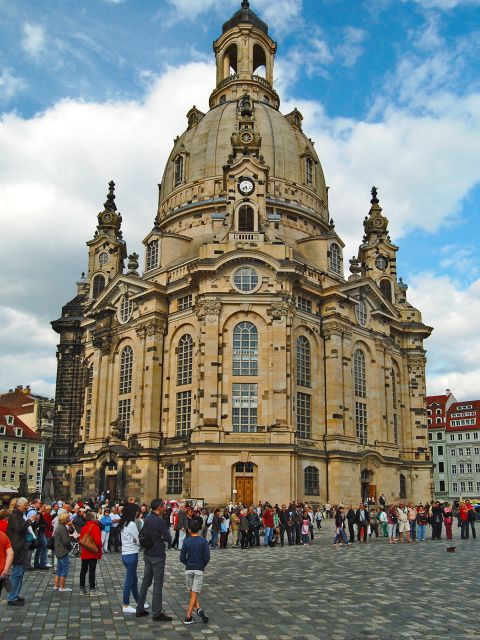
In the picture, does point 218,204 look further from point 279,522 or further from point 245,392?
point 279,522

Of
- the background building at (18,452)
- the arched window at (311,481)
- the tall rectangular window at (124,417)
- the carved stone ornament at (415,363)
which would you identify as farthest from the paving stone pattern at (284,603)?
the background building at (18,452)

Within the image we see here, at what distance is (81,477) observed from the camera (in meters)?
60.1

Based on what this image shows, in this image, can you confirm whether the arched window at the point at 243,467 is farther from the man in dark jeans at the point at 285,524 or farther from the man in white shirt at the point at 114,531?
the man in white shirt at the point at 114,531

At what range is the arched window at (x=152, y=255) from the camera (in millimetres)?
58906

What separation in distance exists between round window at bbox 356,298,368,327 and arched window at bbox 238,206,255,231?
39.9ft

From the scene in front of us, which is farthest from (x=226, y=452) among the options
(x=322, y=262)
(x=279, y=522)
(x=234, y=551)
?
(x=322, y=262)

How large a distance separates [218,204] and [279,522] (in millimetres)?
33699

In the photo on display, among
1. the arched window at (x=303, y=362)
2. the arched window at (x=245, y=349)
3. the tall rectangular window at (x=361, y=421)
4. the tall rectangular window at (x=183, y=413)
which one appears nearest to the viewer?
the arched window at (x=245, y=349)

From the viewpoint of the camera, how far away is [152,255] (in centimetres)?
5934

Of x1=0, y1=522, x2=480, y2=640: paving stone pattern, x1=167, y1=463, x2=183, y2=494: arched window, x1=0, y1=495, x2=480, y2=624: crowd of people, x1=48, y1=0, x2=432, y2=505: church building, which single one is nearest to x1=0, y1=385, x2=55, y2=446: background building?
x1=48, y1=0, x2=432, y2=505: church building

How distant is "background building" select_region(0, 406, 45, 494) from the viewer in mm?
89875

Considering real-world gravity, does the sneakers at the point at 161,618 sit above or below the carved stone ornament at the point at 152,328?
below

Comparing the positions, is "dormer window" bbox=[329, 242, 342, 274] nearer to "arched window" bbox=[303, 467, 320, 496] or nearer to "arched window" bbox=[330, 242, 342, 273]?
"arched window" bbox=[330, 242, 342, 273]

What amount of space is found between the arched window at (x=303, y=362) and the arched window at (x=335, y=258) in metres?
10.6
